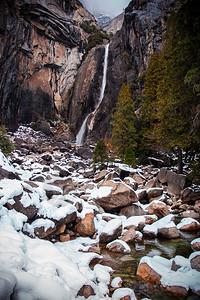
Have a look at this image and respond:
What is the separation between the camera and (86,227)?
6828mm

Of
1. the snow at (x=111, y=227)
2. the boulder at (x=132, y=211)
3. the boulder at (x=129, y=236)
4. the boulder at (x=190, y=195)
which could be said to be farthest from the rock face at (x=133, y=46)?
the boulder at (x=129, y=236)

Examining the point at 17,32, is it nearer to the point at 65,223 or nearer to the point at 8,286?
the point at 65,223

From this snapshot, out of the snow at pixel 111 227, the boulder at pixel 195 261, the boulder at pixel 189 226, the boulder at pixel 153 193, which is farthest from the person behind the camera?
Result: the boulder at pixel 153 193

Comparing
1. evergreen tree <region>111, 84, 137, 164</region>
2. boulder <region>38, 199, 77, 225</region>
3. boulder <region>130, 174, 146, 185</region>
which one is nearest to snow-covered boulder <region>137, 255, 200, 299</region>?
boulder <region>38, 199, 77, 225</region>

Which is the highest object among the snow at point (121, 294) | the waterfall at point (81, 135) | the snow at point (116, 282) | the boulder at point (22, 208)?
the waterfall at point (81, 135)

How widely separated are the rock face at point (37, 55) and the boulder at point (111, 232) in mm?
37787

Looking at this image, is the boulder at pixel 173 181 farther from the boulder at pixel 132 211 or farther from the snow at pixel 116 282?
the snow at pixel 116 282

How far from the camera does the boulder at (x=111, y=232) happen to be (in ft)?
20.7

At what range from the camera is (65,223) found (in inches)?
260

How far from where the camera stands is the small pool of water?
3785 mm

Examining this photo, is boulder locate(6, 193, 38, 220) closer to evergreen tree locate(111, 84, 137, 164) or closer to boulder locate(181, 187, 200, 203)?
boulder locate(181, 187, 200, 203)

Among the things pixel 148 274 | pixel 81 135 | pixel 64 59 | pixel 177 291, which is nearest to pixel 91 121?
pixel 81 135

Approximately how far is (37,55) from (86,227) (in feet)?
171

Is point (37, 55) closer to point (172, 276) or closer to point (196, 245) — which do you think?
point (196, 245)
